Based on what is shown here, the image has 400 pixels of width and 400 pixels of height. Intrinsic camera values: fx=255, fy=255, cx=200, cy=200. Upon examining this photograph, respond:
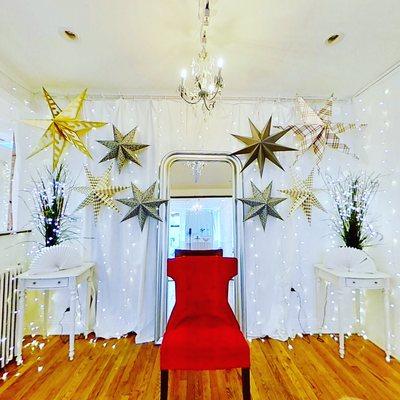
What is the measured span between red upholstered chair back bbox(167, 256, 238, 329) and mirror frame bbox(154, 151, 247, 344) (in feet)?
1.89

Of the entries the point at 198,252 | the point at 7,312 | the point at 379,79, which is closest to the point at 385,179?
the point at 379,79

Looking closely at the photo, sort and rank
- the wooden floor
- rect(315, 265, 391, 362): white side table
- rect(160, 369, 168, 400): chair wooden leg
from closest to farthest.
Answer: rect(160, 369, 168, 400): chair wooden leg
the wooden floor
rect(315, 265, 391, 362): white side table

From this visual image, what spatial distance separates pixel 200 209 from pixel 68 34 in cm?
182

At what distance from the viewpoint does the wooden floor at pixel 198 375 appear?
1.79 meters

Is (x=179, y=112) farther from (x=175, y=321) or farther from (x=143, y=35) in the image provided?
(x=175, y=321)

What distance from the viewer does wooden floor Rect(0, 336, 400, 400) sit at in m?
1.79

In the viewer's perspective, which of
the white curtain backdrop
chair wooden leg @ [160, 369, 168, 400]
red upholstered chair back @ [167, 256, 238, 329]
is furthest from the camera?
the white curtain backdrop

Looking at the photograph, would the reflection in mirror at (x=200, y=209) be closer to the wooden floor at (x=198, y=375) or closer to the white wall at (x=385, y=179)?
the wooden floor at (x=198, y=375)

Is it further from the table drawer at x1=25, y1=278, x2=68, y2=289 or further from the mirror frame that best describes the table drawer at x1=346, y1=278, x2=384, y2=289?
the table drawer at x1=25, y1=278, x2=68, y2=289

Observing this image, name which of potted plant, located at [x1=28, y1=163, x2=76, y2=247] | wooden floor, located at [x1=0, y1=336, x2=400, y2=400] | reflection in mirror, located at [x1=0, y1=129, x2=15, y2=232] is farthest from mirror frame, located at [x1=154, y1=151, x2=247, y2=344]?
reflection in mirror, located at [x1=0, y1=129, x2=15, y2=232]

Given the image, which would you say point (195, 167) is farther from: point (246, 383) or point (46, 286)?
point (246, 383)

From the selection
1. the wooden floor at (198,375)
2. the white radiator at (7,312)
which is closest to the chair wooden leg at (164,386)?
the wooden floor at (198,375)

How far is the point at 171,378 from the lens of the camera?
196 cm

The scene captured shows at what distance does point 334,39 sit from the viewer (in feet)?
6.39
